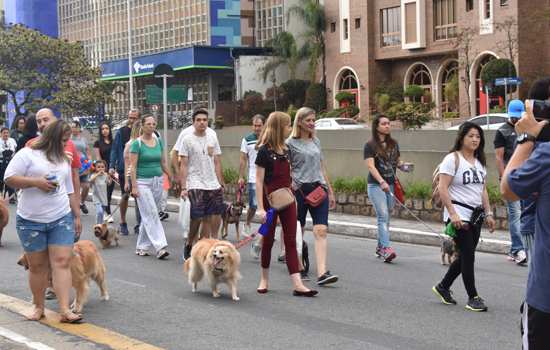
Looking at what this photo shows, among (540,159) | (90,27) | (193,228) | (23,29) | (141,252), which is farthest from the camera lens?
(90,27)

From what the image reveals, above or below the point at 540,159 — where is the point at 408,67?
above

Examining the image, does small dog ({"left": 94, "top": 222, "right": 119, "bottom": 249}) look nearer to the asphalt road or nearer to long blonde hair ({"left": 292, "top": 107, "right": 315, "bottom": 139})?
the asphalt road

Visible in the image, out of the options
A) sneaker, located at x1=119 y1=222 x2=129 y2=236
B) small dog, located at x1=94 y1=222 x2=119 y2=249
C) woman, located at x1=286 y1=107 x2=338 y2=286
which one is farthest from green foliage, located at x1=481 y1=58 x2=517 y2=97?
woman, located at x1=286 y1=107 x2=338 y2=286

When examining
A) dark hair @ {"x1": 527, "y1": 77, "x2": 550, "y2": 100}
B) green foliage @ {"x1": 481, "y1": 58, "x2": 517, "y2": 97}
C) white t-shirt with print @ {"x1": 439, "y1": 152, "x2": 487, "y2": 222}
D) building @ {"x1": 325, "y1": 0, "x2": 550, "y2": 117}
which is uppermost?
building @ {"x1": 325, "y1": 0, "x2": 550, "y2": 117}

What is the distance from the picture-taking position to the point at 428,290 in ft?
31.2

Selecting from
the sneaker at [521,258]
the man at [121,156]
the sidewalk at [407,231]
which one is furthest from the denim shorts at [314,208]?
the man at [121,156]

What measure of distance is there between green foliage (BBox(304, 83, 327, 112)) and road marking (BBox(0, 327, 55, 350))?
5164 centimetres

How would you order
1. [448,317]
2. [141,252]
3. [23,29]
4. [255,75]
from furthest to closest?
1. [255,75]
2. [23,29]
3. [141,252]
4. [448,317]

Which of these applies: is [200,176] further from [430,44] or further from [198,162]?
[430,44]

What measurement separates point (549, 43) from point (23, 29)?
27.3 m

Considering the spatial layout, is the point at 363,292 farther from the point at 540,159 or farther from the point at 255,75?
the point at 255,75

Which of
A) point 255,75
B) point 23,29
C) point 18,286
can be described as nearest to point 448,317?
point 18,286

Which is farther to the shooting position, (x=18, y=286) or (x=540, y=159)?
(x=18, y=286)

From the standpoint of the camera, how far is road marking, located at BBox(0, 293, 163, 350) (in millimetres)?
6950
